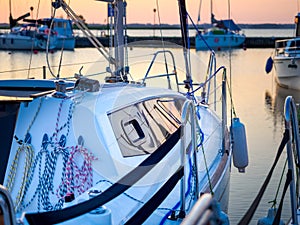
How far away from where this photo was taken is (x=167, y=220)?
3762 millimetres

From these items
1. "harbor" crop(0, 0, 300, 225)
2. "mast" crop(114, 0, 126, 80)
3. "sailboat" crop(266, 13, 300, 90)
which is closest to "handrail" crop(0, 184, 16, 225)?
"harbor" crop(0, 0, 300, 225)

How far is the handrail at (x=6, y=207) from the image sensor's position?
2.44 metres

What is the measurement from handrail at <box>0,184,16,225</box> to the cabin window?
1.75 metres

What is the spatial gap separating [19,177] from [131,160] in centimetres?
80

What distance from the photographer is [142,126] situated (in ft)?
15.3

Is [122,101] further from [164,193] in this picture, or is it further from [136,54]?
[136,54]

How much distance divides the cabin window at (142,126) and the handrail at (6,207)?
5.75 ft

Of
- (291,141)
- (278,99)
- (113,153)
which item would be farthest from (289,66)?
(113,153)

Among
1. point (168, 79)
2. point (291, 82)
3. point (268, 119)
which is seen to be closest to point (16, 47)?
point (291, 82)

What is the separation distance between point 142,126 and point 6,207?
7.49 feet

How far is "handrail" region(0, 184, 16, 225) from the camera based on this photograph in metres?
2.44

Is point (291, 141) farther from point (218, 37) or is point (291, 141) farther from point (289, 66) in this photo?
point (218, 37)

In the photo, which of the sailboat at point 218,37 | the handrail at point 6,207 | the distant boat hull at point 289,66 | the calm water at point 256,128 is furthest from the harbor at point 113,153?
the sailboat at point 218,37

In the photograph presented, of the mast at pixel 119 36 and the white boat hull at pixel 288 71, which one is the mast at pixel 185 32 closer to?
the mast at pixel 119 36
